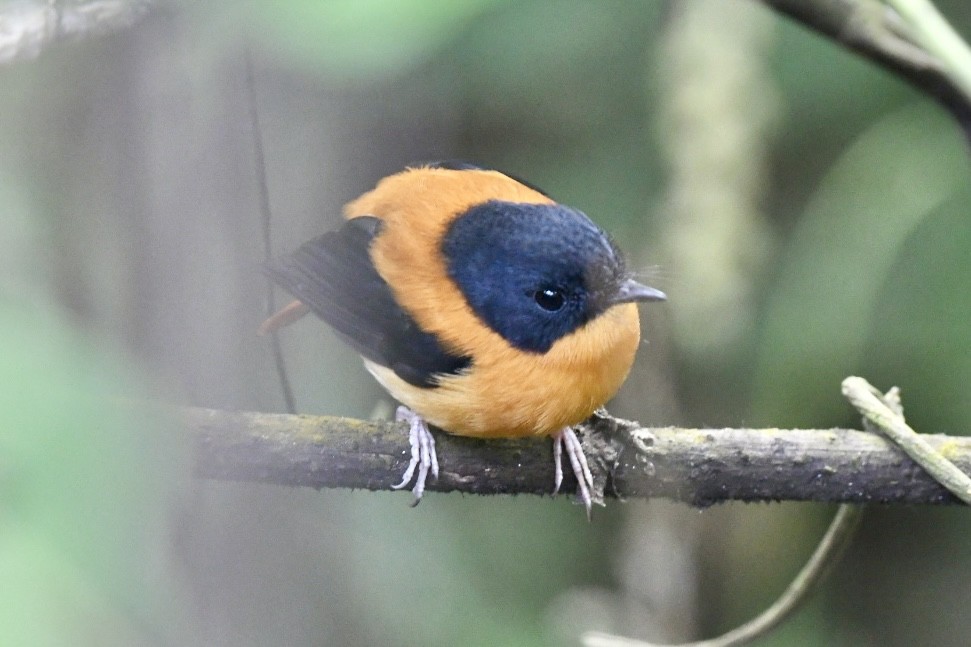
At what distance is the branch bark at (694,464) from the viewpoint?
155 centimetres

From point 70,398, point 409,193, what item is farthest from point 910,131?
point 70,398

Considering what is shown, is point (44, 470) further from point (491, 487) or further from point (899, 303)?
point (899, 303)

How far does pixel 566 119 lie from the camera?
3439mm

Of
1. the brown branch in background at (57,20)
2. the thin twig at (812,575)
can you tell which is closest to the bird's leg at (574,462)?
the thin twig at (812,575)

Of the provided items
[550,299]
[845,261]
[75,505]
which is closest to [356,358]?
[550,299]

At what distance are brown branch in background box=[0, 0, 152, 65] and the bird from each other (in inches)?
23.3

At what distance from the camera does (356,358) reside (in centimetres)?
286

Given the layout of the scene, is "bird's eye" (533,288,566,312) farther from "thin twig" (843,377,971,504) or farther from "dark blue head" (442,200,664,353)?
"thin twig" (843,377,971,504)

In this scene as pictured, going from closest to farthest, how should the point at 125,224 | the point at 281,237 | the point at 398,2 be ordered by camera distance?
the point at 125,224, the point at 398,2, the point at 281,237

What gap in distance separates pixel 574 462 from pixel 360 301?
56 cm

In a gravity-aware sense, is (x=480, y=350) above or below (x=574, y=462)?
above

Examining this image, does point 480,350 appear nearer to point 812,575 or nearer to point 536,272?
point 536,272

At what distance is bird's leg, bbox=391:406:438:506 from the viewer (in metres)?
1.61

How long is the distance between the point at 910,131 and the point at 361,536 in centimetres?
190
